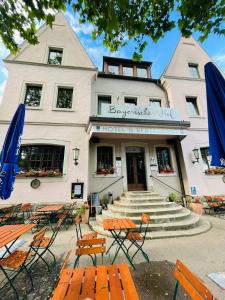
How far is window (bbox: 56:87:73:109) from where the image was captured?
9391 millimetres

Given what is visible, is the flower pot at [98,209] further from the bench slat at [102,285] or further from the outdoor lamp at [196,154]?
the outdoor lamp at [196,154]

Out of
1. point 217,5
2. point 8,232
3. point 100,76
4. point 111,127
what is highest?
point 100,76

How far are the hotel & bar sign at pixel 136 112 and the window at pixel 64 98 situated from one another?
93.4 inches

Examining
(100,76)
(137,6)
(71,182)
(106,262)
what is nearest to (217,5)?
(137,6)

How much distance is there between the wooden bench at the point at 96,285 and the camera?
1469 mm

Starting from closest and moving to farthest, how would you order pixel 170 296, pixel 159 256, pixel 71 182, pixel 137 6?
1. pixel 170 296
2. pixel 137 6
3. pixel 159 256
4. pixel 71 182

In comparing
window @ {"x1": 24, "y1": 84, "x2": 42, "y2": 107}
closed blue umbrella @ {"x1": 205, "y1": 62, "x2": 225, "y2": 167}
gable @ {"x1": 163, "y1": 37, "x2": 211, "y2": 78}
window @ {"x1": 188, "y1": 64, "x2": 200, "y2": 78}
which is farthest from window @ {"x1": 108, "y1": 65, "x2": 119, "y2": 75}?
closed blue umbrella @ {"x1": 205, "y1": 62, "x2": 225, "y2": 167}

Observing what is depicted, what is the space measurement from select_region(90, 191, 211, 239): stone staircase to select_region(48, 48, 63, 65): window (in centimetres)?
940

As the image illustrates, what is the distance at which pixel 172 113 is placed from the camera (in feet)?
30.1

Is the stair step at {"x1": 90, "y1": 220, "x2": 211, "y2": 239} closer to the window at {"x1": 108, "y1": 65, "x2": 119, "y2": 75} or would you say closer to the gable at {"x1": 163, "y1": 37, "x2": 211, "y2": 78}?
the gable at {"x1": 163, "y1": 37, "x2": 211, "y2": 78}

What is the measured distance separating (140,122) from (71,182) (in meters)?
4.67

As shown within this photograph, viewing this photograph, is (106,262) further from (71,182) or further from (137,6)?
(137,6)

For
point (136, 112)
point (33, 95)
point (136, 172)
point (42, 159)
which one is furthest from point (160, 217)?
point (33, 95)

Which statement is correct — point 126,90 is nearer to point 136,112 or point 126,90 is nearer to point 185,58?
point 136,112
